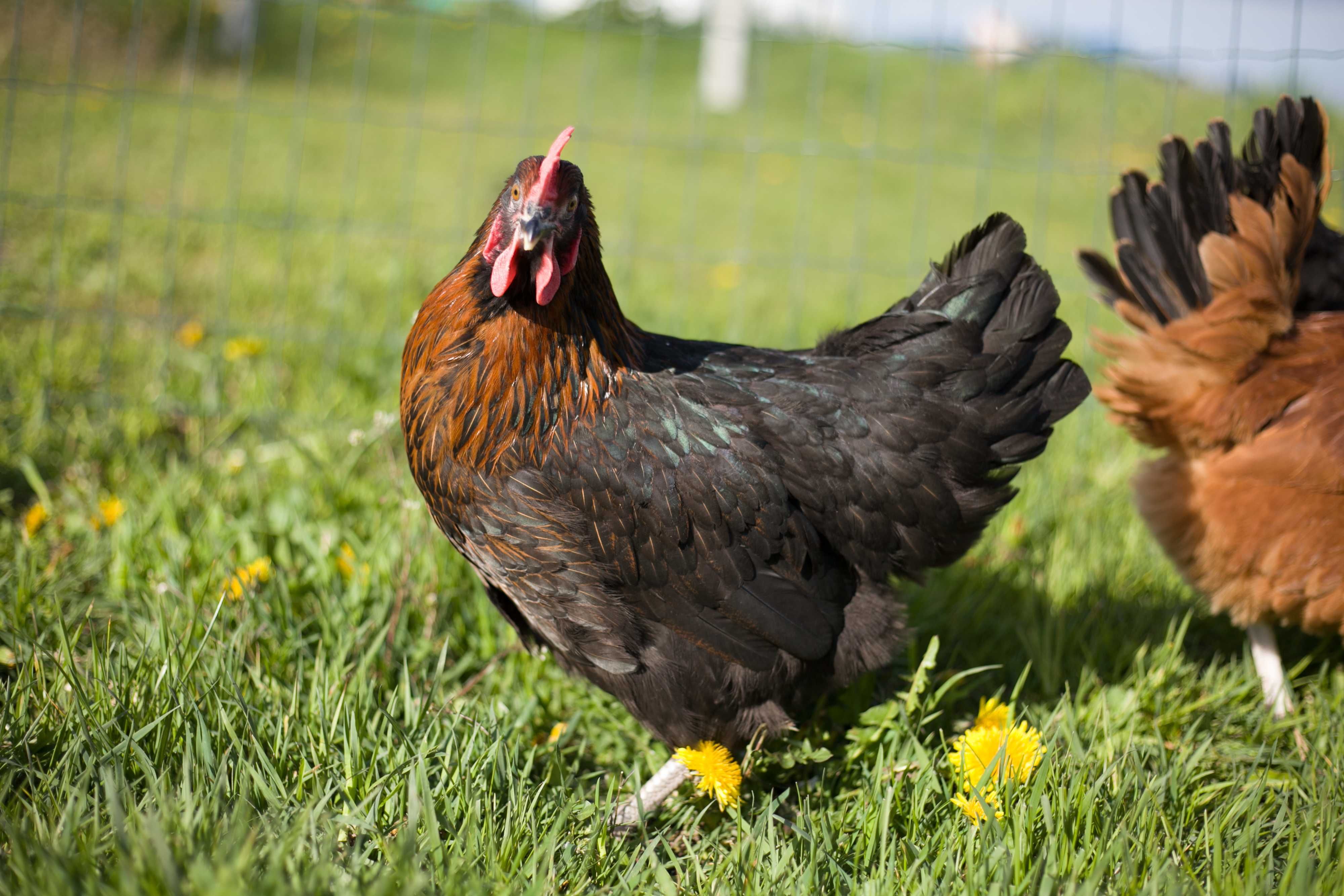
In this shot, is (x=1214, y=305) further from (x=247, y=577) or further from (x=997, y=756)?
(x=247, y=577)

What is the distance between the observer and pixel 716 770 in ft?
6.82

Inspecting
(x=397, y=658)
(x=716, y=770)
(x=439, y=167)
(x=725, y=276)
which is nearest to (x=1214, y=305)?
(x=716, y=770)

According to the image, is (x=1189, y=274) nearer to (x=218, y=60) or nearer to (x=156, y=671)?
(x=156, y=671)

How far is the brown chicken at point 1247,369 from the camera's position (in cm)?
262

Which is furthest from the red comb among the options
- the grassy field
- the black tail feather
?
the black tail feather

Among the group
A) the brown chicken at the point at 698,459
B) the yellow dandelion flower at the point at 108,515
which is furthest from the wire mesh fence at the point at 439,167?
the brown chicken at the point at 698,459

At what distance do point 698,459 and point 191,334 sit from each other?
2.93 meters

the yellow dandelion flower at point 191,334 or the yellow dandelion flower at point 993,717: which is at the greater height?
the yellow dandelion flower at point 191,334

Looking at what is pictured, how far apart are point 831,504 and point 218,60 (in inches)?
483

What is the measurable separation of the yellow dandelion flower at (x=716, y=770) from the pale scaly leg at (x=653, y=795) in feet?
0.31

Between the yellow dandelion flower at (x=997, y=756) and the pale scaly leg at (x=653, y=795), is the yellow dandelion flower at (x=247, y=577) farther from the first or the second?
the yellow dandelion flower at (x=997, y=756)

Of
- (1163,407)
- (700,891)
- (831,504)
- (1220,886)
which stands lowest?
(700,891)

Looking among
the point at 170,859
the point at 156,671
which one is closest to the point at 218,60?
the point at 156,671

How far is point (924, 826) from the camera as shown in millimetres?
2012
